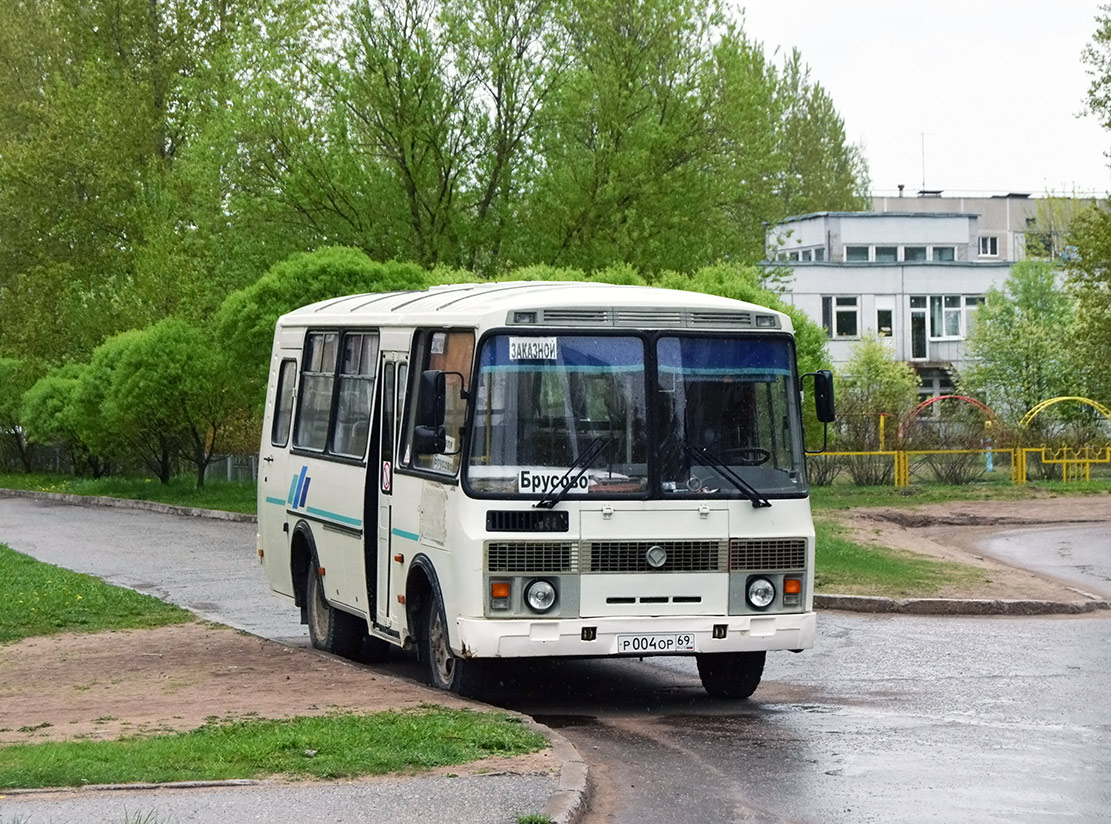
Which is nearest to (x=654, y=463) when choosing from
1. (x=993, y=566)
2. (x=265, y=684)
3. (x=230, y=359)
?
(x=265, y=684)

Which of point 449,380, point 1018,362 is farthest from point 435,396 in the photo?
point 1018,362

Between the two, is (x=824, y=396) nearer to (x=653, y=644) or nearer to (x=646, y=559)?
(x=646, y=559)

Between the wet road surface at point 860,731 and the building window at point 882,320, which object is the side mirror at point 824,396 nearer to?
the wet road surface at point 860,731

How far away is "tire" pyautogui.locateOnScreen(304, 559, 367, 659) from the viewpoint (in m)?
15.1

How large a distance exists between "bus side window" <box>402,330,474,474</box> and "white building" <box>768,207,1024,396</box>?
6164cm

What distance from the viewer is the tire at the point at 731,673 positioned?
12.7 metres

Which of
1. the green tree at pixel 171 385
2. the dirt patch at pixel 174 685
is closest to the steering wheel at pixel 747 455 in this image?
→ the dirt patch at pixel 174 685

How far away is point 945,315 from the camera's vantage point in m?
79.0

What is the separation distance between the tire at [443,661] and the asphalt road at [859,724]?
44 centimetres

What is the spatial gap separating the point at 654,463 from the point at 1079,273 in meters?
36.0

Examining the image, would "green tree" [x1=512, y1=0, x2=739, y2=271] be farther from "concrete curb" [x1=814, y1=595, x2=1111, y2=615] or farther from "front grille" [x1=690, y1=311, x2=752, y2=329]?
"front grille" [x1=690, y1=311, x2=752, y2=329]

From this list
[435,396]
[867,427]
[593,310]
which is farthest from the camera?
[867,427]

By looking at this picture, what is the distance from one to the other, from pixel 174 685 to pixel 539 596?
9.35ft

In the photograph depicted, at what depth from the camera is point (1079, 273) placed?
150 feet
